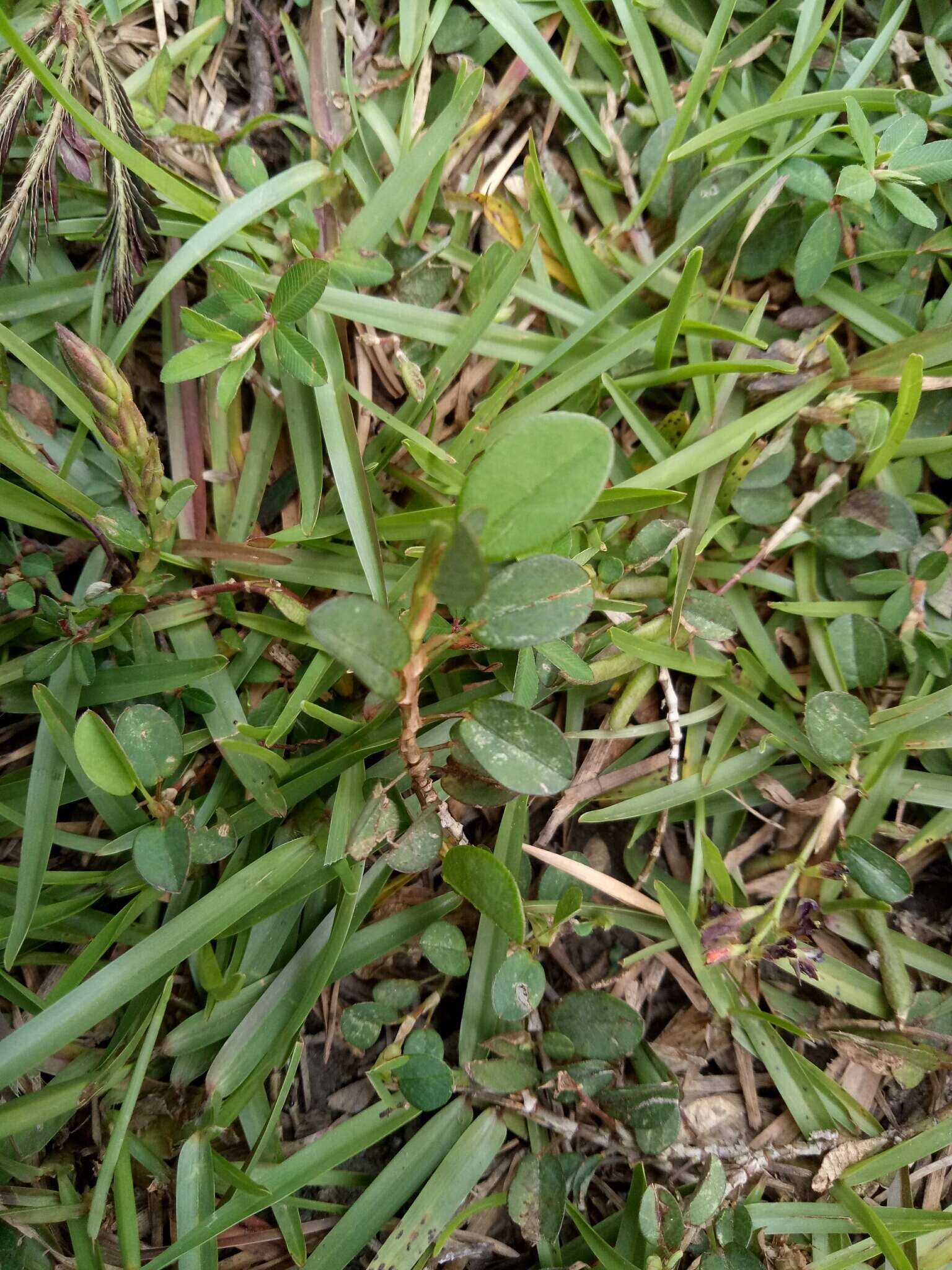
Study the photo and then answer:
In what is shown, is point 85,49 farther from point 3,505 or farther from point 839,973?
point 839,973

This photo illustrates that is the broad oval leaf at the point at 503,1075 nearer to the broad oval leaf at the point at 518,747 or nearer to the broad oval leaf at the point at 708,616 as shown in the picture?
the broad oval leaf at the point at 518,747

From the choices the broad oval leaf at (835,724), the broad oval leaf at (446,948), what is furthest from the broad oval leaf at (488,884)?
the broad oval leaf at (835,724)

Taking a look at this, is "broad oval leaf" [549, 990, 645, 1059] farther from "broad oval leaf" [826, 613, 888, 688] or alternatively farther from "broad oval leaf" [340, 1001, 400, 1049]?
"broad oval leaf" [826, 613, 888, 688]

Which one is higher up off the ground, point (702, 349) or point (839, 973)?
point (702, 349)

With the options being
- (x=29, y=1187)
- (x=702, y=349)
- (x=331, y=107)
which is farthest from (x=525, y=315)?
(x=29, y=1187)

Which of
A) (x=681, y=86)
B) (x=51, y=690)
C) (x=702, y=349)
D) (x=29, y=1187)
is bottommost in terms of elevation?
(x=29, y=1187)

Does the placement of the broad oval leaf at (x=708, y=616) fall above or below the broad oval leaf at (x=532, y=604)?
below

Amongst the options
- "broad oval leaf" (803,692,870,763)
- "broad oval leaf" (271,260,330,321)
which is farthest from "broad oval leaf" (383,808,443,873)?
"broad oval leaf" (271,260,330,321)
